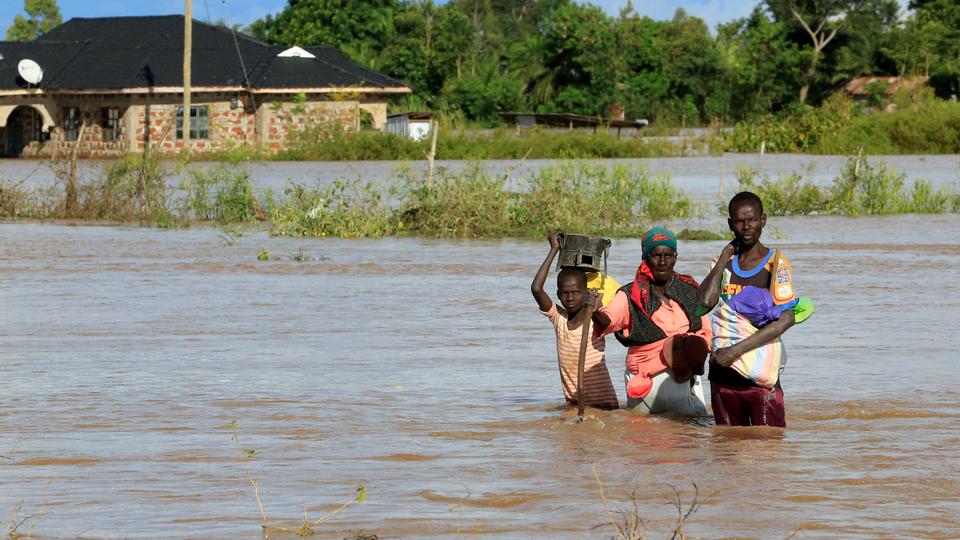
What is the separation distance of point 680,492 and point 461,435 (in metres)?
1.65

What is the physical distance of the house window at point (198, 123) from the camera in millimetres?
46719

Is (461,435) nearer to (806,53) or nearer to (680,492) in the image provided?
(680,492)

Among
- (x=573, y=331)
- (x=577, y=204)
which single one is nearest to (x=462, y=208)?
(x=577, y=204)

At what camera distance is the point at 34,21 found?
88.4 meters

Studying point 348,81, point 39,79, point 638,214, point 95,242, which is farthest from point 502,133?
point 95,242

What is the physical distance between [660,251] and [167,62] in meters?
42.9

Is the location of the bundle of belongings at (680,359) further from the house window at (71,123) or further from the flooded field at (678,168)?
the house window at (71,123)

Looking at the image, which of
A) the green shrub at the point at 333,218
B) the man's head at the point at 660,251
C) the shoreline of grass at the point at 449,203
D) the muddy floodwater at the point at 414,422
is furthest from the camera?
the green shrub at the point at 333,218

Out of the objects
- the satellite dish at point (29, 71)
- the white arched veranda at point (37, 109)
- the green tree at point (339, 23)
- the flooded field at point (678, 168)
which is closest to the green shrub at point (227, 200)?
the flooded field at point (678, 168)

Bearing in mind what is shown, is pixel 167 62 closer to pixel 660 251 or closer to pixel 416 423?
pixel 416 423

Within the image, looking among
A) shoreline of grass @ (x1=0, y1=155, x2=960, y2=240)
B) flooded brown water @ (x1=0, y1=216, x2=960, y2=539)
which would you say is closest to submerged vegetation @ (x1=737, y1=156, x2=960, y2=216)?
shoreline of grass @ (x1=0, y1=155, x2=960, y2=240)

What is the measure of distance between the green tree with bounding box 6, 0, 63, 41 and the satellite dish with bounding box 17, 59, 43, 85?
40748mm

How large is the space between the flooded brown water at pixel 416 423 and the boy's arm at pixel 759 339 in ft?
1.67

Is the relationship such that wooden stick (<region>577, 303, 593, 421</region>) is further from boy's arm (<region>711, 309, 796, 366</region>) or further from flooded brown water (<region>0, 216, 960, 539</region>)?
boy's arm (<region>711, 309, 796, 366</region>)
